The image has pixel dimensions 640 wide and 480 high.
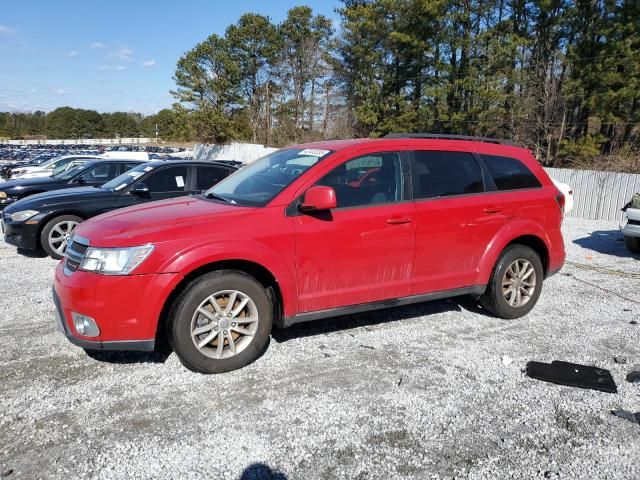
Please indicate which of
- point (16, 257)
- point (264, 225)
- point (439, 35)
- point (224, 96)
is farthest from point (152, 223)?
point (224, 96)

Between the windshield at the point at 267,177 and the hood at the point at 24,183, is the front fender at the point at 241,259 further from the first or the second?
the hood at the point at 24,183

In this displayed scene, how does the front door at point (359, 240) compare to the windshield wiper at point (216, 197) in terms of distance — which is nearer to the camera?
the front door at point (359, 240)

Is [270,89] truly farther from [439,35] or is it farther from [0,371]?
[0,371]

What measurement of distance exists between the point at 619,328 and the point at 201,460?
4.24 metres

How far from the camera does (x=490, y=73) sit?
87.6 ft

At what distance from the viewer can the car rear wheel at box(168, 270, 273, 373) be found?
11.5ft

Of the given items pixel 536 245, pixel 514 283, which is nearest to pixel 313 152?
pixel 514 283

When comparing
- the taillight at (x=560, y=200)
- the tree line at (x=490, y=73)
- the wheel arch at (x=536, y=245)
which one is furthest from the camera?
the tree line at (x=490, y=73)

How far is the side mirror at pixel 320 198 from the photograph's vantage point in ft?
12.1

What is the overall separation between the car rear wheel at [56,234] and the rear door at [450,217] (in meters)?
5.53

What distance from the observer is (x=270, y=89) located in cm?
5141

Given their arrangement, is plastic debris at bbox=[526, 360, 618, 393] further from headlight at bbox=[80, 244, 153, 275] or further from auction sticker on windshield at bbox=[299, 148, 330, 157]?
headlight at bbox=[80, 244, 153, 275]

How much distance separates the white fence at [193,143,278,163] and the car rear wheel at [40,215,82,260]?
2669 centimetres

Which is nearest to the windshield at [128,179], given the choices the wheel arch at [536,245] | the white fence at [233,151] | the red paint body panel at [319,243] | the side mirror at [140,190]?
the side mirror at [140,190]
